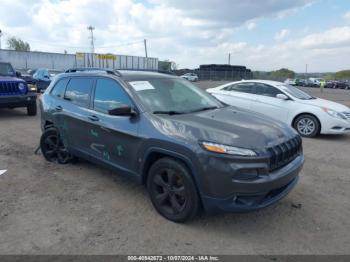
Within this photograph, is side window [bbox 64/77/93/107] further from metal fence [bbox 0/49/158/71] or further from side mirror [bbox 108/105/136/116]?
metal fence [bbox 0/49/158/71]

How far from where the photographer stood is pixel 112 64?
56969 mm

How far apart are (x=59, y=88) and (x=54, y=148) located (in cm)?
108

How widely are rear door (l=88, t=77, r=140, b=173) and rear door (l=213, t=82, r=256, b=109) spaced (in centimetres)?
583

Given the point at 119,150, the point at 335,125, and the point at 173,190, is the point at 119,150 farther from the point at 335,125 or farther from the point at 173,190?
the point at 335,125

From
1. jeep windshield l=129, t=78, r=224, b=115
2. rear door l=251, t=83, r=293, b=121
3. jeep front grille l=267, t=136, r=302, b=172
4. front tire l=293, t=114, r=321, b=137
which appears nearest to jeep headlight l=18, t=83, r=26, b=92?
rear door l=251, t=83, r=293, b=121

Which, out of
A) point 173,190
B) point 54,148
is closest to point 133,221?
point 173,190

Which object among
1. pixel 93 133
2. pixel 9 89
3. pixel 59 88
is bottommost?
pixel 93 133

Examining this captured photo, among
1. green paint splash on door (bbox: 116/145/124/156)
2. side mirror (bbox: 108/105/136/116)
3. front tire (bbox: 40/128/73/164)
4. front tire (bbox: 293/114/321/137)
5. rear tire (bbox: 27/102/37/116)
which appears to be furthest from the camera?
rear tire (bbox: 27/102/37/116)

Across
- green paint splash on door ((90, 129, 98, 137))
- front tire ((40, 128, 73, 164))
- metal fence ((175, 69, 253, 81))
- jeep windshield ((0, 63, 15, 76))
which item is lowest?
front tire ((40, 128, 73, 164))

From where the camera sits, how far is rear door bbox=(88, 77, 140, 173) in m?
3.92

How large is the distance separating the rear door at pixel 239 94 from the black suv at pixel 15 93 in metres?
6.36

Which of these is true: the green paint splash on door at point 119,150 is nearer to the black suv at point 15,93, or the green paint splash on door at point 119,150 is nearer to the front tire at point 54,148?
the front tire at point 54,148

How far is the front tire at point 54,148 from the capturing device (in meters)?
5.58

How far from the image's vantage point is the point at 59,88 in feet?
18.1
